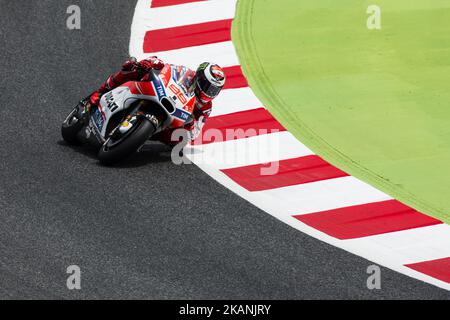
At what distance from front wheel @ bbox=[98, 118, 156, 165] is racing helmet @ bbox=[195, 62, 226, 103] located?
735 millimetres

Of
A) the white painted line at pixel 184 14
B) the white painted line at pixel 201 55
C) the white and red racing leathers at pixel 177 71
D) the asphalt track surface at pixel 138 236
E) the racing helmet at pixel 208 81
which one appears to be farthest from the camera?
the white painted line at pixel 184 14

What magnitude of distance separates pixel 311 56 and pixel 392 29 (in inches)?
63.5

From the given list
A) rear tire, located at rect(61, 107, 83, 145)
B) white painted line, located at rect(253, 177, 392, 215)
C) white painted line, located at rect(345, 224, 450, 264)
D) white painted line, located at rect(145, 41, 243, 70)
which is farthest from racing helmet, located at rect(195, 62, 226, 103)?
white painted line, located at rect(145, 41, 243, 70)

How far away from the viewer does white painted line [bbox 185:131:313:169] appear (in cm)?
1195

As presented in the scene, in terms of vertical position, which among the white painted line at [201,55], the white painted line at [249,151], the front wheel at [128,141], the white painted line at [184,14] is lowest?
the front wheel at [128,141]

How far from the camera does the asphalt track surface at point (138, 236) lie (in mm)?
9234

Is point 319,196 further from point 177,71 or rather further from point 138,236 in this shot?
point 138,236

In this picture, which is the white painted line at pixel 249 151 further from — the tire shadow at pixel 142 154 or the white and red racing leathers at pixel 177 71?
the white and red racing leathers at pixel 177 71

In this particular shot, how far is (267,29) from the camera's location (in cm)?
1527

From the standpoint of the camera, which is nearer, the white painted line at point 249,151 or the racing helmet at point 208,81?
the racing helmet at point 208,81

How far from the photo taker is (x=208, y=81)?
37.1 ft

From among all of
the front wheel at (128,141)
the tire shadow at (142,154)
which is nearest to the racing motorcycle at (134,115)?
the front wheel at (128,141)

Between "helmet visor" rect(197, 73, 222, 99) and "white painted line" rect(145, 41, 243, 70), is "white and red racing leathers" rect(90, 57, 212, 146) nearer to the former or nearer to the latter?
"helmet visor" rect(197, 73, 222, 99)
